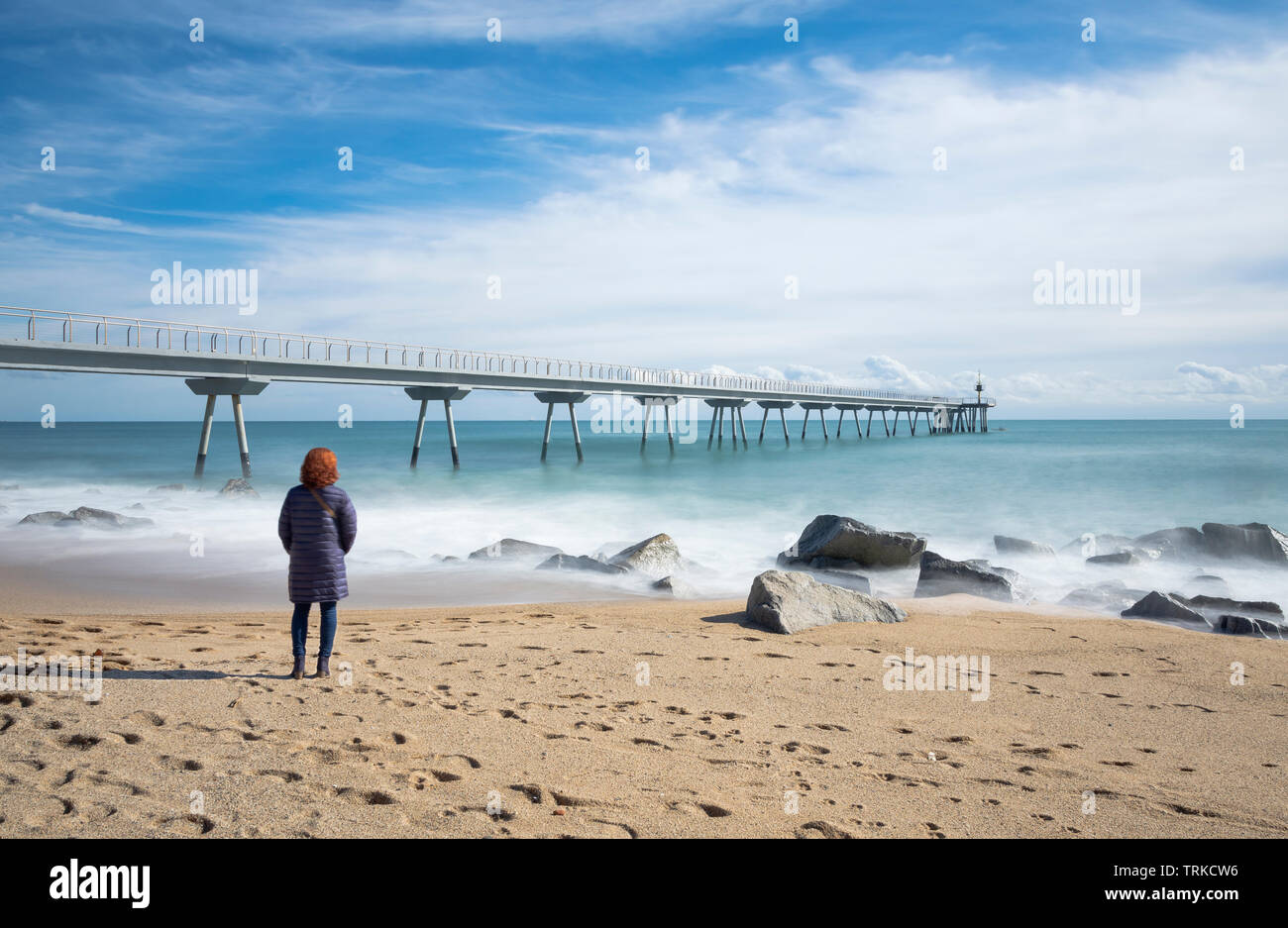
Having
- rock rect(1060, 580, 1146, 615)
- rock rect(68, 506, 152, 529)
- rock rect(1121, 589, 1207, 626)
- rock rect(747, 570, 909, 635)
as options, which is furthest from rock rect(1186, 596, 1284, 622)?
rock rect(68, 506, 152, 529)

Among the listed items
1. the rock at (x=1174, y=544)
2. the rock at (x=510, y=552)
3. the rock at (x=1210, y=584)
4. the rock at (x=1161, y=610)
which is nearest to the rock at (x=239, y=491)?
the rock at (x=510, y=552)

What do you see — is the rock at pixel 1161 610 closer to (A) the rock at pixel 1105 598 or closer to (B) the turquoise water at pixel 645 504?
(A) the rock at pixel 1105 598

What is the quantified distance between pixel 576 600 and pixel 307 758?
6499 mm

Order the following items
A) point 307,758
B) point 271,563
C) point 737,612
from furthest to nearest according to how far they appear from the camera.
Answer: point 271,563 < point 737,612 < point 307,758

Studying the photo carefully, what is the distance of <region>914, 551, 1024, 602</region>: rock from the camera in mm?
11258

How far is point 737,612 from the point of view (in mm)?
9156

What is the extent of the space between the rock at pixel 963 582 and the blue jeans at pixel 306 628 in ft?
27.9

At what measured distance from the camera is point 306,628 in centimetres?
562

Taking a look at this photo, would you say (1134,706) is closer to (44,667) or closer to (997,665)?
(997,665)

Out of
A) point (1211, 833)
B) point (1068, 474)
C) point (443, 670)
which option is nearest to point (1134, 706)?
point (1211, 833)

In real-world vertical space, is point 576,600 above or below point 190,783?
below

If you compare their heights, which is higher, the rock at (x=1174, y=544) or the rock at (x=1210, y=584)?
the rock at (x=1174, y=544)

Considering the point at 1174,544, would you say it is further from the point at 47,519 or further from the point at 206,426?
the point at 206,426

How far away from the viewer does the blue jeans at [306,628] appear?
5.61 metres
